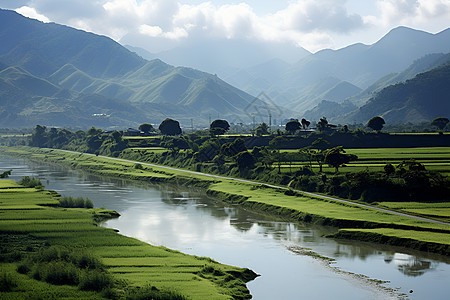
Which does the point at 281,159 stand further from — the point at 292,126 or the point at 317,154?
the point at 292,126

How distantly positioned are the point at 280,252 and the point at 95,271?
61.9ft

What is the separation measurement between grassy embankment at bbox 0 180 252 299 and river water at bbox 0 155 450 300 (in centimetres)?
322

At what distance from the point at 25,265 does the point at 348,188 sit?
154 ft

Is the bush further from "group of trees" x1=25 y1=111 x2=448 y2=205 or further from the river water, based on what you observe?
"group of trees" x1=25 y1=111 x2=448 y2=205

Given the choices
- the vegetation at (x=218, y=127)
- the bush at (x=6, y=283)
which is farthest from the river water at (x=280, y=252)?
the vegetation at (x=218, y=127)

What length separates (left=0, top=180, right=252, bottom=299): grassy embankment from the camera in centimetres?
3462

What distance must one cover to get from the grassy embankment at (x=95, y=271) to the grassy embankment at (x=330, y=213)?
17.7m

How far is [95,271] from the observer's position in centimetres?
3684

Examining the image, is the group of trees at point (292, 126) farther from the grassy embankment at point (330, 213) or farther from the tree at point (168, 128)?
the grassy embankment at point (330, 213)

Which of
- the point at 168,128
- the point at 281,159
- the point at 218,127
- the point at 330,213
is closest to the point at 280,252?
the point at 330,213

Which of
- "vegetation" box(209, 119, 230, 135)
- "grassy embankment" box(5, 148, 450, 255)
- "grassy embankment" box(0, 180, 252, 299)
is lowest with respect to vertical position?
"grassy embankment" box(0, 180, 252, 299)

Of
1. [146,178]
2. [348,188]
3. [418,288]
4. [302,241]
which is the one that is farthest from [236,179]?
[418,288]

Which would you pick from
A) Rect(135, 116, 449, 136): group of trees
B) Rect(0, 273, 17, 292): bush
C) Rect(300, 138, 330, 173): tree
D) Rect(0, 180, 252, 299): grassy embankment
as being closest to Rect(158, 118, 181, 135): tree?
Rect(135, 116, 449, 136): group of trees

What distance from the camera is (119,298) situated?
3347 centimetres
